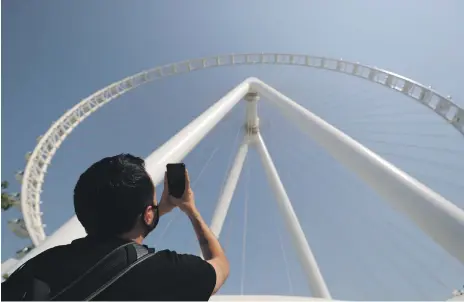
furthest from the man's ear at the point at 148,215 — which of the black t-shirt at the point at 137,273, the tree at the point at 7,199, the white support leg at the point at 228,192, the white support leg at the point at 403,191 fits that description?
the tree at the point at 7,199

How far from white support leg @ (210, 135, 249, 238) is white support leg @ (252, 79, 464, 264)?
32.3 feet

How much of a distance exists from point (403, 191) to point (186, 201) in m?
4.30

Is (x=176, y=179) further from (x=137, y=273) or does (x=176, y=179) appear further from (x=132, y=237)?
(x=137, y=273)

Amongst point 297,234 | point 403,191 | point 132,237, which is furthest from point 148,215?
point 297,234

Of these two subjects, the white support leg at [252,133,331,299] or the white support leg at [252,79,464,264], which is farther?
the white support leg at [252,133,331,299]

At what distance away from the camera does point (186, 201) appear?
8.77 feet

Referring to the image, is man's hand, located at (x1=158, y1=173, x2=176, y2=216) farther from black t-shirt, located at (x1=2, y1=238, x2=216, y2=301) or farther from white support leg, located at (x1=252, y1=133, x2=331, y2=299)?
white support leg, located at (x1=252, y1=133, x2=331, y2=299)

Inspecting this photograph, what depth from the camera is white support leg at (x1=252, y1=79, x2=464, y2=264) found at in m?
4.70

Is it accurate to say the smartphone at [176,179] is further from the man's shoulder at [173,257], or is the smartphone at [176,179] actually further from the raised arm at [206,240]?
the man's shoulder at [173,257]

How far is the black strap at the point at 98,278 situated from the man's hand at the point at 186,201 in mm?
777

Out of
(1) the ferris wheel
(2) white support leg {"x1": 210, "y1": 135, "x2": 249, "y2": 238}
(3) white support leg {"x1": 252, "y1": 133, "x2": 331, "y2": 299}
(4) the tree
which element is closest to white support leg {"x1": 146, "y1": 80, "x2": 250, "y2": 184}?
(1) the ferris wheel

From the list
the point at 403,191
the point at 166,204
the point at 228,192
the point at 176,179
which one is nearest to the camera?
the point at 176,179

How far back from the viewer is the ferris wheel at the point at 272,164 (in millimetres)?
5023

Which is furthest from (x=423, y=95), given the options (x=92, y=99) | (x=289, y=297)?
(x=92, y=99)
